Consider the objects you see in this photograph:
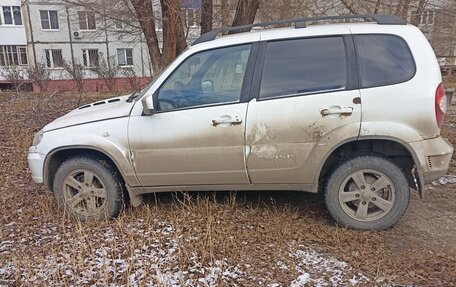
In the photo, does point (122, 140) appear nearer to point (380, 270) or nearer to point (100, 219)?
point (100, 219)

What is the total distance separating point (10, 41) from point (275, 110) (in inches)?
1381

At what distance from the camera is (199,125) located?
335 cm

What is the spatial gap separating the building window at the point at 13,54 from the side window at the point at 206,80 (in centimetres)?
3335

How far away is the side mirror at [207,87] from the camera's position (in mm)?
3430

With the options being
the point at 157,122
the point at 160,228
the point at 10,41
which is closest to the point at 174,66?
the point at 157,122

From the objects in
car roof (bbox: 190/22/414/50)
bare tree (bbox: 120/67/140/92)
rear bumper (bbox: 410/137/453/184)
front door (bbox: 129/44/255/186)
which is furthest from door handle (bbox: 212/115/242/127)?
bare tree (bbox: 120/67/140/92)

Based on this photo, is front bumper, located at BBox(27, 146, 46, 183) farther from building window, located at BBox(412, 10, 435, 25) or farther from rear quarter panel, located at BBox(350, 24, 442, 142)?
building window, located at BBox(412, 10, 435, 25)

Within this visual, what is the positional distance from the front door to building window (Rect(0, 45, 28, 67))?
33.3 meters

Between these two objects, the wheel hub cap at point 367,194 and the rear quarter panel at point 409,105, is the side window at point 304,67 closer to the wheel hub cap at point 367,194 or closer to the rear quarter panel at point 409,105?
the rear quarter panel at point 409,105

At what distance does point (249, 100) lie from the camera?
3309mm

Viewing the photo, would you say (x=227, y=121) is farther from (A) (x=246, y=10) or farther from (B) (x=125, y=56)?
(B) (x=125, y=56)

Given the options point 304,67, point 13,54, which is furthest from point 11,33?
point 304,67

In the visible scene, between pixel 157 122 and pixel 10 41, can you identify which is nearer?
pixel 157 122

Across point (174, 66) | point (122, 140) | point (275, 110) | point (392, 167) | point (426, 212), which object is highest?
point (174, 66)
